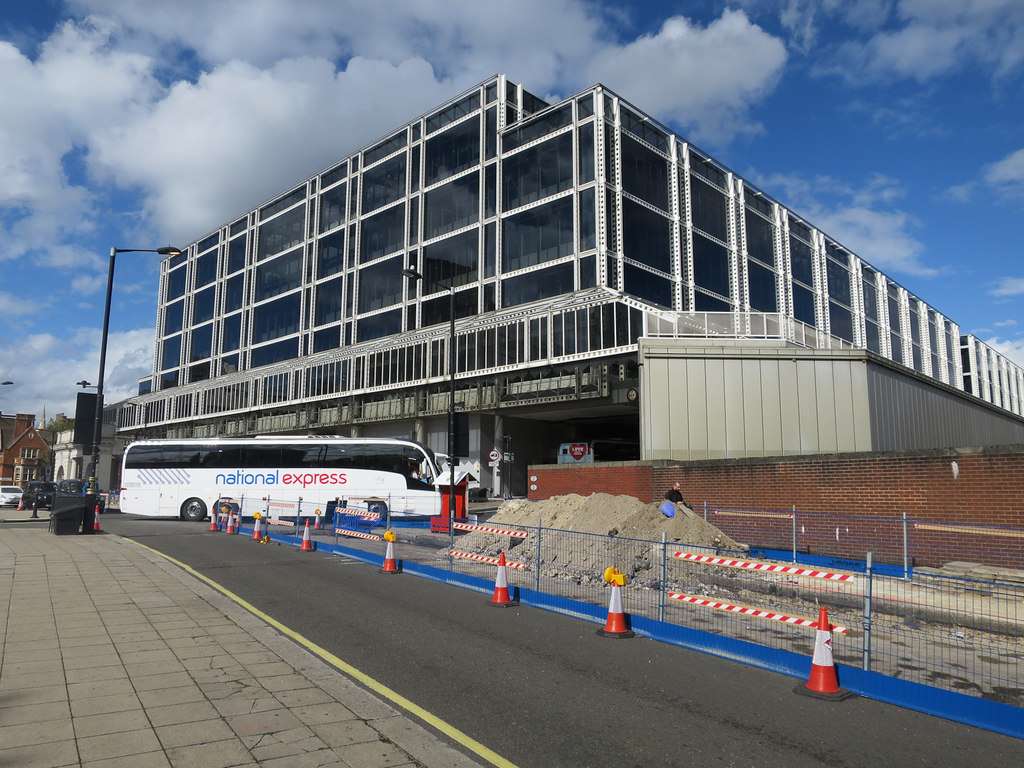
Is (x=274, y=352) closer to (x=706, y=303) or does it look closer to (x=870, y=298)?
(x=706, y=303)

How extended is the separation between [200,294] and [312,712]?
8300 cm

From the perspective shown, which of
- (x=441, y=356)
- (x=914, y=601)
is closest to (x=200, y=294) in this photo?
(x=441, y=356)

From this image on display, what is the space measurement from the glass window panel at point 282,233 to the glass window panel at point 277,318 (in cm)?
541

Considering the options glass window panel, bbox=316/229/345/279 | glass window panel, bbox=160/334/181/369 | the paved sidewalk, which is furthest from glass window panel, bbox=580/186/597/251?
glass window panel, bbox=160/334/181/369

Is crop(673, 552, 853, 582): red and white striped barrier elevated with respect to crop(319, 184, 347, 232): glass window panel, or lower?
lower

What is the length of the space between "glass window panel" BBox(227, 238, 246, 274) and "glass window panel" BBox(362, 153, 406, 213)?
20.4 metres

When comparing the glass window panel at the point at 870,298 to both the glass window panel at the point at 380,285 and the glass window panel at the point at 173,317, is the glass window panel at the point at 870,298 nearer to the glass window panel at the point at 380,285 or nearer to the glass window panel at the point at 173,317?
the glass window panel at the point at 380,285

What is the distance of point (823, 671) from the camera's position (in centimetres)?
664

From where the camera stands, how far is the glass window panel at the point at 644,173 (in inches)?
1809

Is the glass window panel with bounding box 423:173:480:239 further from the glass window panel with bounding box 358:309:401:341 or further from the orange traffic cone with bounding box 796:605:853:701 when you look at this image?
the orange traffic cone with bounding box 796:605:853:701

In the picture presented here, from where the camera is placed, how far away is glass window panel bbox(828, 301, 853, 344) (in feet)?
224

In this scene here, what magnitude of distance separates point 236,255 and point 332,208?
17.3 meters

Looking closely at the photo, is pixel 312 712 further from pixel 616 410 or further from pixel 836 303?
pixel 836 303

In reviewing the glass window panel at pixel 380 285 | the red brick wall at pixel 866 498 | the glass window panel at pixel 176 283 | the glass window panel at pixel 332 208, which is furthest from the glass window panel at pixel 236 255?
the red brick wall at pixel 866 498
